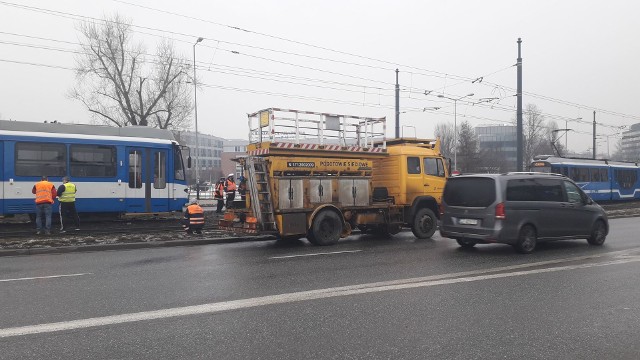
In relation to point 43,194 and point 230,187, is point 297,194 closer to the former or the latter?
point 43,194

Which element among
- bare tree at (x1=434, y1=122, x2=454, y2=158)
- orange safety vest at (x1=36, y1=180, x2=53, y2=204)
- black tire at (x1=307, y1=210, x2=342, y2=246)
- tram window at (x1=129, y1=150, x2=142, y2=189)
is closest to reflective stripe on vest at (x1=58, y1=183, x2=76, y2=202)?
orange safety vest at (x1=36, y1=180, x2=53, y2=204)

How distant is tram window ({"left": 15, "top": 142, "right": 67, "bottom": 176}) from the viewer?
14.4 metres

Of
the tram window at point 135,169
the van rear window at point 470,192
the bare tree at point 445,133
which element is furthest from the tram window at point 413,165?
the bare tree at point 445,133

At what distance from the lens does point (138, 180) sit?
16203 millimetres

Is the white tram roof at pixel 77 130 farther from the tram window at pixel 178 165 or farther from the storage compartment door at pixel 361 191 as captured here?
the storage compartment door at pixel 361 191

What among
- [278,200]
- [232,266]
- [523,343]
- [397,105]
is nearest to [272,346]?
[523,343]

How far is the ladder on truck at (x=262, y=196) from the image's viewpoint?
11.5 meters

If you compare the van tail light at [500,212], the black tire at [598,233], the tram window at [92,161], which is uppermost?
the tram window at [92,161]

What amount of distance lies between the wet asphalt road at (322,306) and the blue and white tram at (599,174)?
66.6 feet

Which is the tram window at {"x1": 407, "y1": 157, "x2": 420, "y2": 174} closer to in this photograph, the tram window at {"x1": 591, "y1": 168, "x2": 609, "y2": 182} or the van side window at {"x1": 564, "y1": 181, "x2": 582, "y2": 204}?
the van side window at {"x1": 564, "y1": 181, "x2": 582, "y2": 204}

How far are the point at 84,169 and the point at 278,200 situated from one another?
7.47 meters

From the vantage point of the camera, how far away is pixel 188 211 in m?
13.6

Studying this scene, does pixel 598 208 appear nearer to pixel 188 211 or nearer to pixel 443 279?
pixel 443 279

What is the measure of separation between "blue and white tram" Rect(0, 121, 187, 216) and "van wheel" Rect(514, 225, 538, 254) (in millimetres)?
11320
